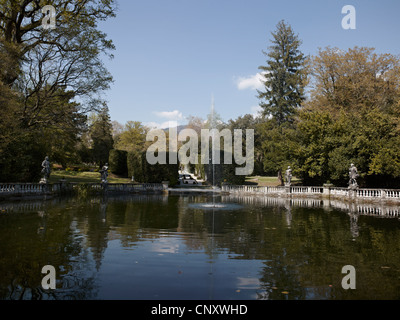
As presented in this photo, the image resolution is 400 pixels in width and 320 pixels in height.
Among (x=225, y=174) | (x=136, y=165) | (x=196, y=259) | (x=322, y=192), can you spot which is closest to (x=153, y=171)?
(x=136, y=165)

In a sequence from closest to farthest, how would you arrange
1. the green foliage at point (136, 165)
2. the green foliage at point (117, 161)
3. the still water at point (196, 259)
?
the still water at point (196, 259) < the green foliage at point (136, 165) < the green foliage at point (117, 161)

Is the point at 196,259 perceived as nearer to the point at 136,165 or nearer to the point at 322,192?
the point at 322,192

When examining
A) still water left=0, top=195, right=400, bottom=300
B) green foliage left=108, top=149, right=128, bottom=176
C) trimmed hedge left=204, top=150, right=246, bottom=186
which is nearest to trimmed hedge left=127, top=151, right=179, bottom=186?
trimmed hedge left=204, top=150, right=246, bottom=186

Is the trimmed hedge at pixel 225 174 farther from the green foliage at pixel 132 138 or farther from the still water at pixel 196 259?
the still water at pixel 196 259

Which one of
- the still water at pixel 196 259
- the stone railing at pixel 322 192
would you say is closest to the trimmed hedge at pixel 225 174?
the stone railing at pixel 322 192

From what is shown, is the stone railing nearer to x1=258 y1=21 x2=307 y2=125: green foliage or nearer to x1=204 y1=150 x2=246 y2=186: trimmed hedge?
x1=204 y1=150 x2=246 y2=186: trimmed hedge

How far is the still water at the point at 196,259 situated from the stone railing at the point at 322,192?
46.2 ft

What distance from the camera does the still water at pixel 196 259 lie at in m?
5.68

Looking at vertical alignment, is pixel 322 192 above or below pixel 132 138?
below

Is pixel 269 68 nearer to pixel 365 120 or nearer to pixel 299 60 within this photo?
pixel 299 60

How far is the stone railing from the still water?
1407 cm

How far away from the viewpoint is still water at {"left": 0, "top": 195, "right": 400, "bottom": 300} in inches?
223

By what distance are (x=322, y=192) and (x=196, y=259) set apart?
1065 inches

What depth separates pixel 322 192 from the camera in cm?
3192
